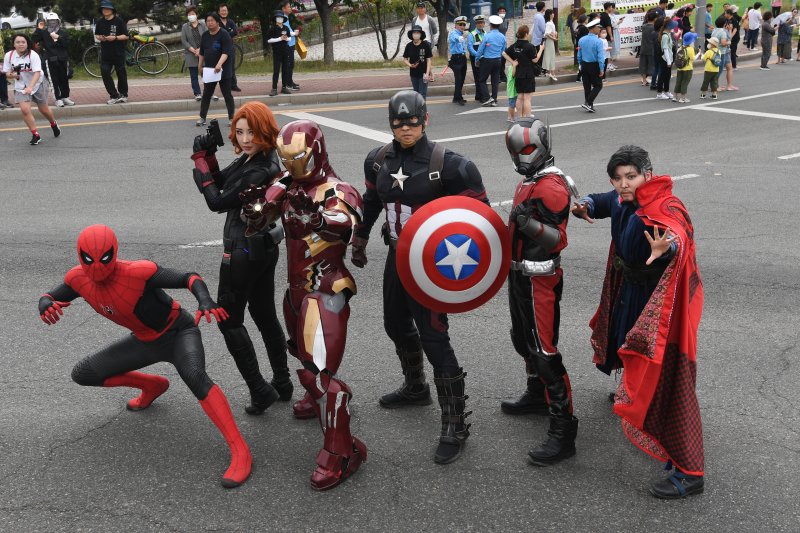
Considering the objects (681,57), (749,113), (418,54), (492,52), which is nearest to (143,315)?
(418,54)

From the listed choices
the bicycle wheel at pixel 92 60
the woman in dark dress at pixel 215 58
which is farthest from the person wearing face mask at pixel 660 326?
the bicycle wheel at pixel 92 60

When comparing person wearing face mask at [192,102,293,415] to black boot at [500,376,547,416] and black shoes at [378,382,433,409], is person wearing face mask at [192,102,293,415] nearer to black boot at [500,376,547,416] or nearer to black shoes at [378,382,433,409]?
black shoes at [378,382,433,409]

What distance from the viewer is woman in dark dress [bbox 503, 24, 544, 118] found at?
45.9 ft

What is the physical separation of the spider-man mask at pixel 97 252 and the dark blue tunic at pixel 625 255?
2.54 metres

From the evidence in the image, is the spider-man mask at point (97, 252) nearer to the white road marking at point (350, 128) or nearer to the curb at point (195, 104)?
the white road marking at point (350, 128)

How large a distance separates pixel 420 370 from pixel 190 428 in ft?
4.56

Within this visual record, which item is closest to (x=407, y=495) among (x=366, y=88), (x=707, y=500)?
(x=707, y=500)

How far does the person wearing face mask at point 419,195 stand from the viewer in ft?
14.0

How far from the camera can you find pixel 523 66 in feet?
45.8

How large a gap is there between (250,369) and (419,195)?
1.51 metres

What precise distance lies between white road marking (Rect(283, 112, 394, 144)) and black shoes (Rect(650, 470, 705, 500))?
29.7 feet

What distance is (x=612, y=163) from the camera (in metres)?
4.18

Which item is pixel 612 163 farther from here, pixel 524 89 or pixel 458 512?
pixel 524 89

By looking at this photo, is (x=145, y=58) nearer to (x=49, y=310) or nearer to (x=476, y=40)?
(x=476, y=40)
